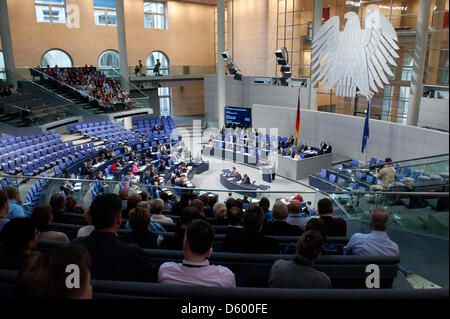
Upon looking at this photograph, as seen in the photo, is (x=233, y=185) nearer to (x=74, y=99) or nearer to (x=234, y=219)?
(x=74, y=99)

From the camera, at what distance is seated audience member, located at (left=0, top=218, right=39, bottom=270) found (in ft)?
7.34

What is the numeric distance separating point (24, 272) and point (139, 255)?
827 mm

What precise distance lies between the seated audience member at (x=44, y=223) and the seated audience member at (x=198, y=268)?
5.16ft

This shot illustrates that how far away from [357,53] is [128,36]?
17.7 metres

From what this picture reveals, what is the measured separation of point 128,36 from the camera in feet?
89.2

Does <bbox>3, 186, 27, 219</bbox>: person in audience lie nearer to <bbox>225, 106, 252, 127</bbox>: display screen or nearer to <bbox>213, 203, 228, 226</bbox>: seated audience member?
<bbox>213, 203, 228, 226</bbox>: seated audience member

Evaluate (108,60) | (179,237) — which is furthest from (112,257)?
(108,60)

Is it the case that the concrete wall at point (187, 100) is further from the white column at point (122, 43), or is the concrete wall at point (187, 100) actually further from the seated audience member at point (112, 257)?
the seated audience member at point (112, 257)

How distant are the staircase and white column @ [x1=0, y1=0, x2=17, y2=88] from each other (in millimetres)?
1378

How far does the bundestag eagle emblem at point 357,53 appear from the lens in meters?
16.1

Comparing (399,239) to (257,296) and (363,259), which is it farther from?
(257,296)

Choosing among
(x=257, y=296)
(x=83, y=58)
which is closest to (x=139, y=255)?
(x=257, y=296)

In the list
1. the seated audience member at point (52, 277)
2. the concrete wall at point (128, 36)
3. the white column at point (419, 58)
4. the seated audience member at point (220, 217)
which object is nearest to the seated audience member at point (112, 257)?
the seated audience member at point (52, 277)

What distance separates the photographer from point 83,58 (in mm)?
25000
